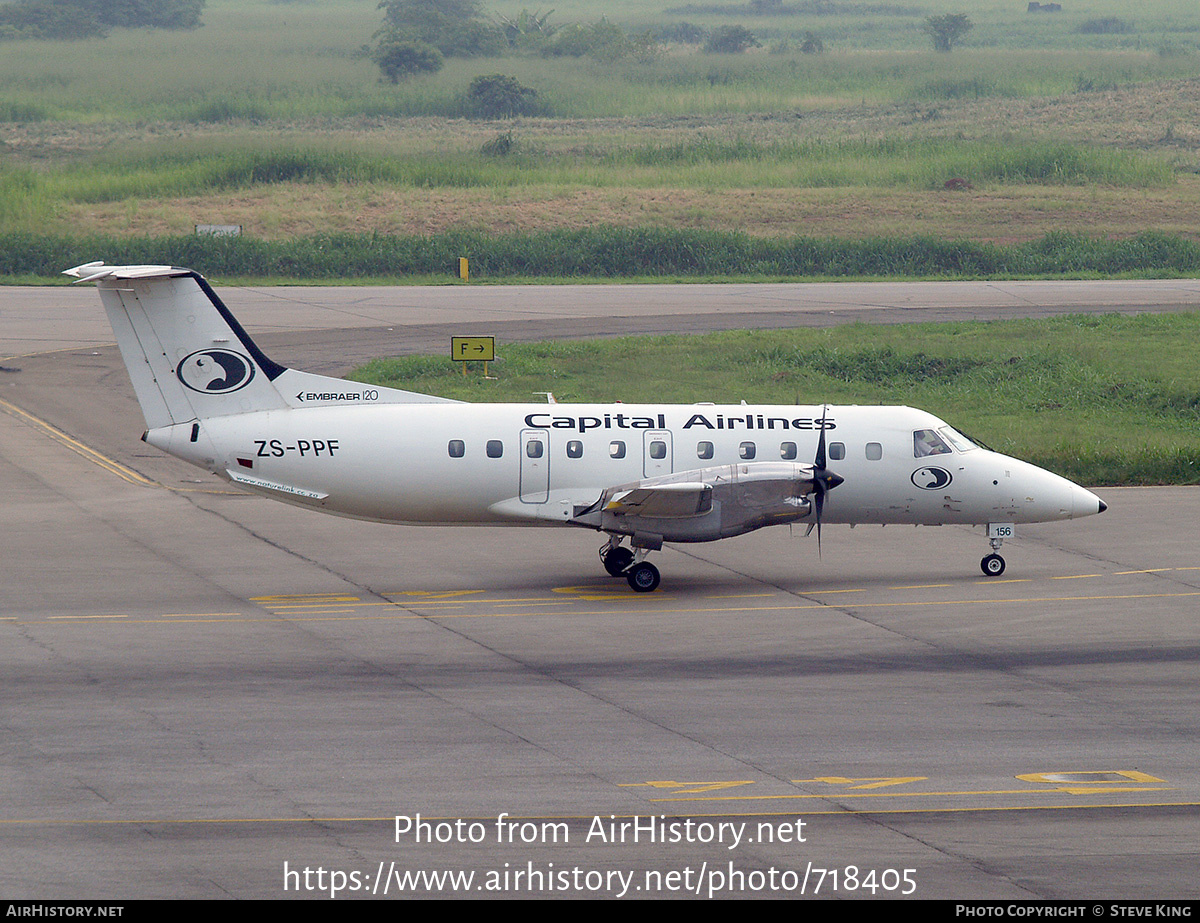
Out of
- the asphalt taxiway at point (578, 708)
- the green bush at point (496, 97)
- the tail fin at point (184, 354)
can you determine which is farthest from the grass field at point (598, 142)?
the tail fin at point (184, 354)

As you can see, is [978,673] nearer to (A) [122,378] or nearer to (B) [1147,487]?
(B) [1147,487]

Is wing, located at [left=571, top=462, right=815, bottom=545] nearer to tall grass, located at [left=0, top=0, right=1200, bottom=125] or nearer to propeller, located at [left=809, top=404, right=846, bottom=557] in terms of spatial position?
propeller, located at [left=809, top=404, right=846, bottom=557]

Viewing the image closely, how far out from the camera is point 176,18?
15488cm

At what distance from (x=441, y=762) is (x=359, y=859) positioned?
2964mm

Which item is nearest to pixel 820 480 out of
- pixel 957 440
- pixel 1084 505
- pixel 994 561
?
pixel 957 440

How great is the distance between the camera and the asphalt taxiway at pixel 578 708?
14852 millimetres

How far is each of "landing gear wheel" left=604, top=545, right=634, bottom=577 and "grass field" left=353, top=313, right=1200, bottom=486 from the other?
14.7 meters

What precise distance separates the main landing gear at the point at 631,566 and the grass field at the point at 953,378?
1468 centimetres

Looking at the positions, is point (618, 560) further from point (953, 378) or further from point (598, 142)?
point (598, 142)

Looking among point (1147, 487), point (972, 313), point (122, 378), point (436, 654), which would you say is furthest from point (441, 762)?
point (972, 313)

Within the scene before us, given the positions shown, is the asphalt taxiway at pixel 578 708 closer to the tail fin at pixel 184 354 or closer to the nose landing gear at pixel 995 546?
the nose landing gear at pixel 995 546

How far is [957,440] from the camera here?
2838 cm

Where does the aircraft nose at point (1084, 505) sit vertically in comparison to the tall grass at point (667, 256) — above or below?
below

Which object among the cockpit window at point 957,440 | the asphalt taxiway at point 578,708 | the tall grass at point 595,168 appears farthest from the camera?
the tall grass at point 595,168
